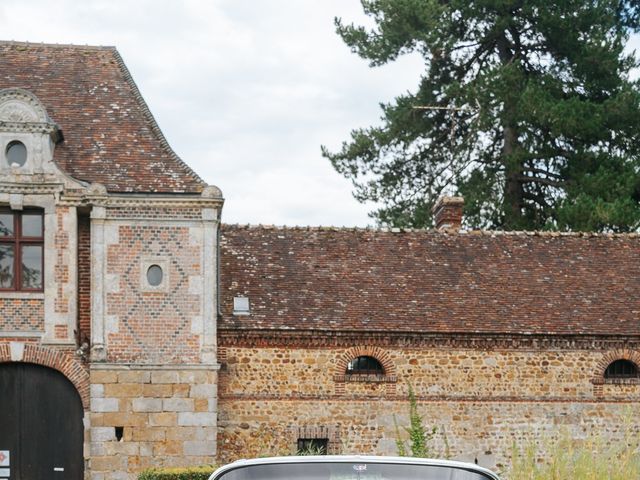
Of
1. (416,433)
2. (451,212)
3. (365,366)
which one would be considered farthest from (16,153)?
(451,212)

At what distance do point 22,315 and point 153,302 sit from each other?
92.0 inches

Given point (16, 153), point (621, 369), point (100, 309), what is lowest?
point (621, 369)

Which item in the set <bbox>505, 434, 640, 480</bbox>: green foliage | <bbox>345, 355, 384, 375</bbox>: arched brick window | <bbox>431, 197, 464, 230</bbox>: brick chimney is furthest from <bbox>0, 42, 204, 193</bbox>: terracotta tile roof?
<bbox>505, 434, 640, 480</bbox>: green foliage

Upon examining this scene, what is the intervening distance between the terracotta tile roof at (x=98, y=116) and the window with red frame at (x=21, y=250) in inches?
47.7

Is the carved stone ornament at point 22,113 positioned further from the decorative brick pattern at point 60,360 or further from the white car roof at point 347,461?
the white car roof at point 347,461

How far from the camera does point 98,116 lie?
2373 centimetres

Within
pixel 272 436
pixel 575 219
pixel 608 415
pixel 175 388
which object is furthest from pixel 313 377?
pixel 575 219

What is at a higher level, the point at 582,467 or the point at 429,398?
the point at 429,398

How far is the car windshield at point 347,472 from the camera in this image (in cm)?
589

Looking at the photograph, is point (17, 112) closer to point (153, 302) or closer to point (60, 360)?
point (153, 302)

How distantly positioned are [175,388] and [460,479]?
16584mm

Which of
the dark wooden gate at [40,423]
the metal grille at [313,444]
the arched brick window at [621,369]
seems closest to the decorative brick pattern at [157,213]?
the dark wooden gate at [40,423]

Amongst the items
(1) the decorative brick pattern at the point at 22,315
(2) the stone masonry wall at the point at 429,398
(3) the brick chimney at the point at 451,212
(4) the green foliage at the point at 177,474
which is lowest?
(4) the green foliage at the point at 177,474

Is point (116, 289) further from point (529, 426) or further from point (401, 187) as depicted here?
point (401, 187)
